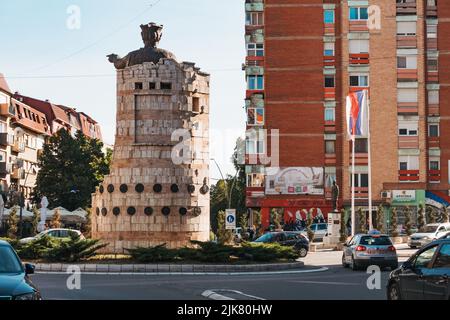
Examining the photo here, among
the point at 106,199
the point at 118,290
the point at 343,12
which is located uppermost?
the point at 343,12

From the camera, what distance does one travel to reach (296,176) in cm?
6366

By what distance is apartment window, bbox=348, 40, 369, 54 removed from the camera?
210 ft

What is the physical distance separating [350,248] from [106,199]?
1012 centimetres

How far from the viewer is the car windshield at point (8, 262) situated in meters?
12.3

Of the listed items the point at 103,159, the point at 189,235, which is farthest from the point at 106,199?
the point at 103,159

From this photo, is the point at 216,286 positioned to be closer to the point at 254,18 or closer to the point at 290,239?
the point at 290,239

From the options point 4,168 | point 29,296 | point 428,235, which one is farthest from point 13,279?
point 4,168

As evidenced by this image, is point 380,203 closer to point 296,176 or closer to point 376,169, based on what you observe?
point 376,169

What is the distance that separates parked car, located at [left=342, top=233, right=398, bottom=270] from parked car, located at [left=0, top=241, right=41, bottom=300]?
17081 millimetres

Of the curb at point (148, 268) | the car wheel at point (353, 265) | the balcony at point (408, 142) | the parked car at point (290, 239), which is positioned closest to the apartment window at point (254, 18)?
the balcony at point (408, 142)

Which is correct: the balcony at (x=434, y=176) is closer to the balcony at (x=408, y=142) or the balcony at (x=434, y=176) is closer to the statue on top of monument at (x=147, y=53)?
the balcony at (x=408, y=142)

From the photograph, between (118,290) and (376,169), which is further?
(376,169)

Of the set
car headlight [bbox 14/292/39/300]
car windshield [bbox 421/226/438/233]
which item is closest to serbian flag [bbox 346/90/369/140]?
car windshield [bbox 421/226/438/233]

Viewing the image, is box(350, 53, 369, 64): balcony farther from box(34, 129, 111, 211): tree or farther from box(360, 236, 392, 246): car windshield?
box(360, 236, 392, 246): car windshield
